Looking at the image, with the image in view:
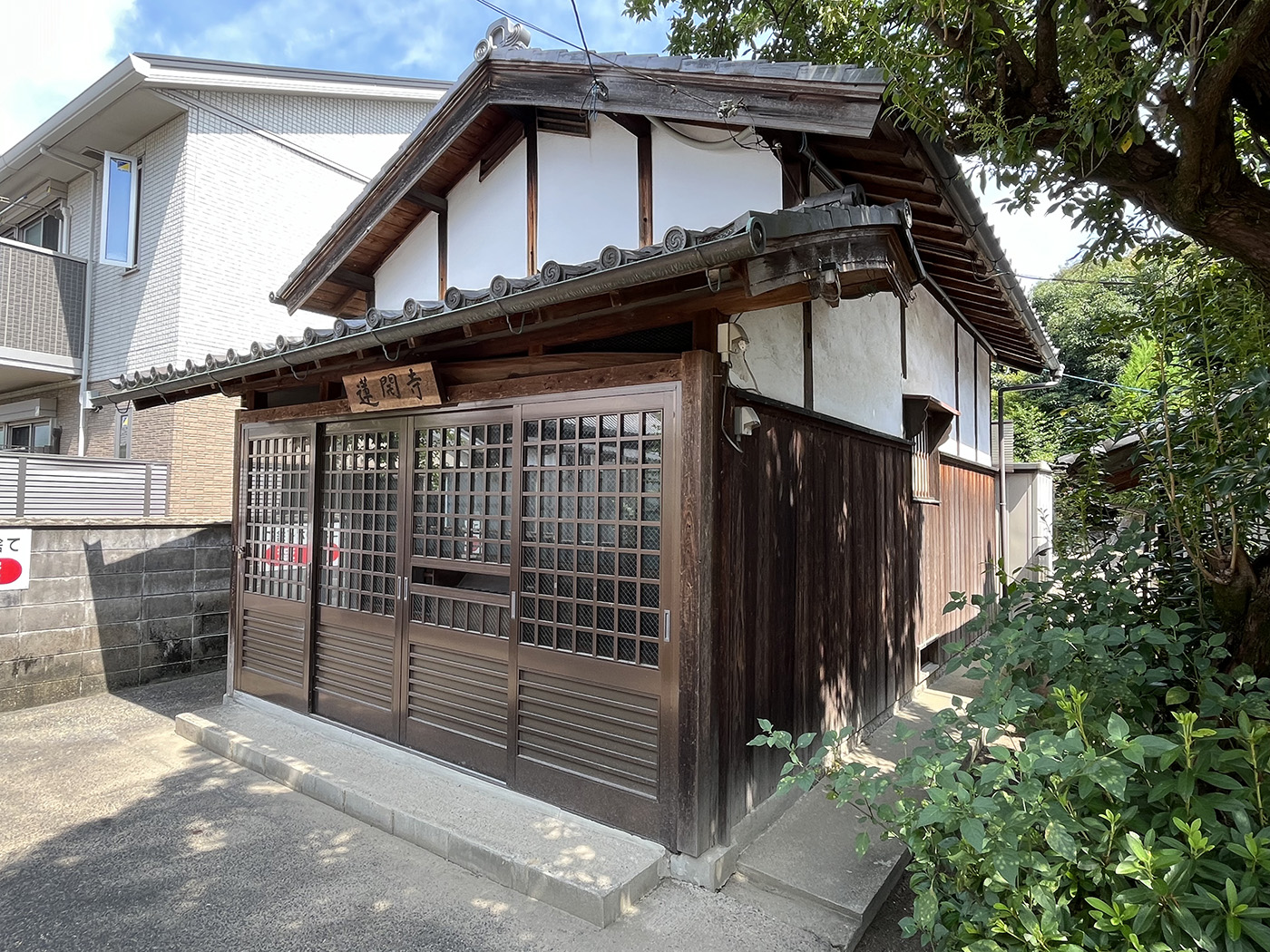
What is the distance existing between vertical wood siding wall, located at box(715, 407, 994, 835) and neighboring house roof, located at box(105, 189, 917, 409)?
1247 millimetres

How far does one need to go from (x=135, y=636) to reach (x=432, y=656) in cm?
490

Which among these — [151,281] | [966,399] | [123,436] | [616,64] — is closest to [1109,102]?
[616,64]

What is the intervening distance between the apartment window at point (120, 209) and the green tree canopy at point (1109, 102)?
12.0 m

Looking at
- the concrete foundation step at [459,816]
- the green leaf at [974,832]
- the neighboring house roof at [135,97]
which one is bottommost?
the concrete foundation step at [459,816]

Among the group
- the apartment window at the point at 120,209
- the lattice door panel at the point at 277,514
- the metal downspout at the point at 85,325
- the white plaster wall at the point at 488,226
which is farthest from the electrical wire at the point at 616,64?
the metal downspout at the point at 85,325

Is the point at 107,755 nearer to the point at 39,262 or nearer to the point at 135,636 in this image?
the point at 135,636

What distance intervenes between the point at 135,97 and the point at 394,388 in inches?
355

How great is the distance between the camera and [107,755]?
223 inches

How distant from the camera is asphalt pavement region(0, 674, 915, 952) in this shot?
3.35m

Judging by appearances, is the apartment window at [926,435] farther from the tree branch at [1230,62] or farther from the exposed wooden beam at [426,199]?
the exposed wooden beam at [426,199]

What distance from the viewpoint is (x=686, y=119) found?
4.39 metres

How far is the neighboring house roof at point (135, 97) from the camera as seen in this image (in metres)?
10.0

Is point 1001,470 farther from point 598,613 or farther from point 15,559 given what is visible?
point 15,559

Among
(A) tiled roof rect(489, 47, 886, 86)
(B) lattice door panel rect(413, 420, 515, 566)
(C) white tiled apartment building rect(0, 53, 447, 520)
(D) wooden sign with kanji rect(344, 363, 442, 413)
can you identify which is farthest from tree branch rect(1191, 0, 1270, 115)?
Answer: (C) white tiled apartment building rect(0, 53, 447, 520)
